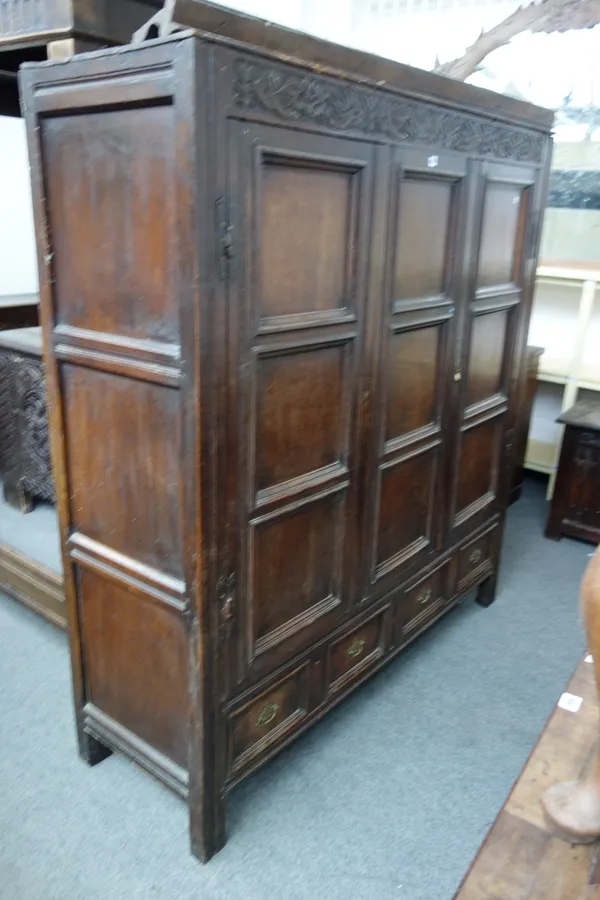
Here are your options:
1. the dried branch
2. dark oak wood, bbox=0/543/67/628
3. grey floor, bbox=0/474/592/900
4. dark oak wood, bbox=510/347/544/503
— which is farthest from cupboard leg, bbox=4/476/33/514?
the dried branch

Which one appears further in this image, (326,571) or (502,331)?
(502,331)

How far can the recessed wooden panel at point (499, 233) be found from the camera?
6.72ft

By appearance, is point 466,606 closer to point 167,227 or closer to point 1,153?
point 167,227

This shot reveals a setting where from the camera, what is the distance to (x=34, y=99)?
1362mm

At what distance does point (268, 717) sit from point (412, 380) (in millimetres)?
962

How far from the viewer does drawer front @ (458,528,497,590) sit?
2463 mm

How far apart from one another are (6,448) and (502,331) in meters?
1.91

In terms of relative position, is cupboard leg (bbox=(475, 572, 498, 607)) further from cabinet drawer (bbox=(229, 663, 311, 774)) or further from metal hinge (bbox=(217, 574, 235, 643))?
metal hinge (bbox=(217, 574, 235, 643))

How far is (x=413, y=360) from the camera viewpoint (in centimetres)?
189

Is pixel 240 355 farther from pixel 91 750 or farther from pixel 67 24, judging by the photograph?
pixel 91 750

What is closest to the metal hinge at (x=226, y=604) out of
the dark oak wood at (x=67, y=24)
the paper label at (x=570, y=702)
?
the paper label at (x=570, y=702)

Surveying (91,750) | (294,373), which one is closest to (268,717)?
(91,750)

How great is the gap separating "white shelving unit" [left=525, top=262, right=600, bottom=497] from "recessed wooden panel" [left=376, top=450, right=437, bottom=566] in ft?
4.75

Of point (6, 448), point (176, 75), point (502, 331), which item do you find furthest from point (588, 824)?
point (6, 448)
